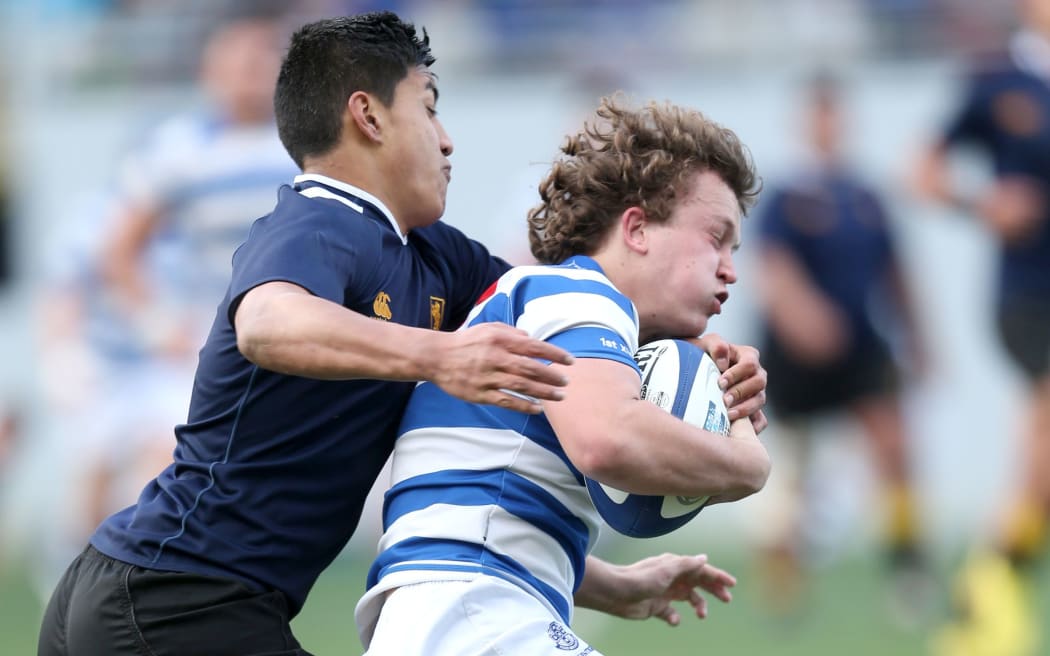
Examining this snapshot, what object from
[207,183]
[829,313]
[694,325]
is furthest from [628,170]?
[829,313]

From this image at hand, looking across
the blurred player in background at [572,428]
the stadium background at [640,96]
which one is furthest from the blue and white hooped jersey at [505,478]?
the stadium background at [640,96]

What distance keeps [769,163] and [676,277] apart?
330 inches

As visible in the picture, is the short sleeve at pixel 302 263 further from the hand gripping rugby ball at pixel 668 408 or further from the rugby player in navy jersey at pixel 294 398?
the hand gripping rugby ball at pixel 668 408

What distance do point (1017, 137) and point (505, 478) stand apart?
23.5 ft

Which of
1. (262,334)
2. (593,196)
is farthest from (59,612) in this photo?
(593,196)

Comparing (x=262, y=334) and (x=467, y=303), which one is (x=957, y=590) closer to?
(x=467, y=303)

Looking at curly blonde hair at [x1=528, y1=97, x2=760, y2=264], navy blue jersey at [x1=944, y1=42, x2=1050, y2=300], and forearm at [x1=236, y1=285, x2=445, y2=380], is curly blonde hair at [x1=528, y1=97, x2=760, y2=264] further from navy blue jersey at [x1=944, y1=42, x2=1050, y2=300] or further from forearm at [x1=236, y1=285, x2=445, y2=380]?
navy blue jersey at [x1=944, y1=42, x2=1050, y2=300]

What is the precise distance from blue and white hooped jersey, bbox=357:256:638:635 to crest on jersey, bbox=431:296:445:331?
0.22 meters

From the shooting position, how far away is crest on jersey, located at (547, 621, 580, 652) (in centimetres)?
277

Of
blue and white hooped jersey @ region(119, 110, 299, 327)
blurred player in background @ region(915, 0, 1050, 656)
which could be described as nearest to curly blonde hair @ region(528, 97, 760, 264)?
blue and white hooped jersey @ region(119, 110, 299, 327)

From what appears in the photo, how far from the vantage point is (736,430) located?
303 centimetres

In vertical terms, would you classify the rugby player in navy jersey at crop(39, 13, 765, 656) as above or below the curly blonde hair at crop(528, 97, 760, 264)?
below

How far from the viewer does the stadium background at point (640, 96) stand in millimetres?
11016

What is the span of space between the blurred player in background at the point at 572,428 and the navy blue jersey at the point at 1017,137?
624 centimetres
